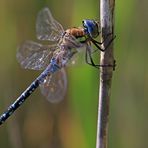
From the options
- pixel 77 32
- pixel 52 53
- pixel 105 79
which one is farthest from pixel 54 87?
pixel 105 79

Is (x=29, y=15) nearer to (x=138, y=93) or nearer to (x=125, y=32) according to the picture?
(x=125, y=32)

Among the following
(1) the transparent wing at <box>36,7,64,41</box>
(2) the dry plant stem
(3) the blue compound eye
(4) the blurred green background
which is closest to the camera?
(2) the dry plant stem

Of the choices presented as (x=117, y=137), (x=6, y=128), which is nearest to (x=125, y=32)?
(x=117, y=137)

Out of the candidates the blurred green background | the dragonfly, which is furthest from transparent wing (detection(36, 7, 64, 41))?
the blurred green background

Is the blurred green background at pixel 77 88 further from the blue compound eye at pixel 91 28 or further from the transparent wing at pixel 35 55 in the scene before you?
the blue compound eye at pixel 91 28

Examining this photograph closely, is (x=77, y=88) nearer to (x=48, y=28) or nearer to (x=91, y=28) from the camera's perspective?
(x=48, y=28)

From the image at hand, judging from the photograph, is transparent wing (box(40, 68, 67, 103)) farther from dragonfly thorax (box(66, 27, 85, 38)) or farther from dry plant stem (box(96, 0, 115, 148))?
dry plant stem (box(96, 0, 115, 148))

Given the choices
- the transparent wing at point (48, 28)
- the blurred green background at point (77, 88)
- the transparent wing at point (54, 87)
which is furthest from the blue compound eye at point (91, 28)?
the blurred green background at point (77, 88)
